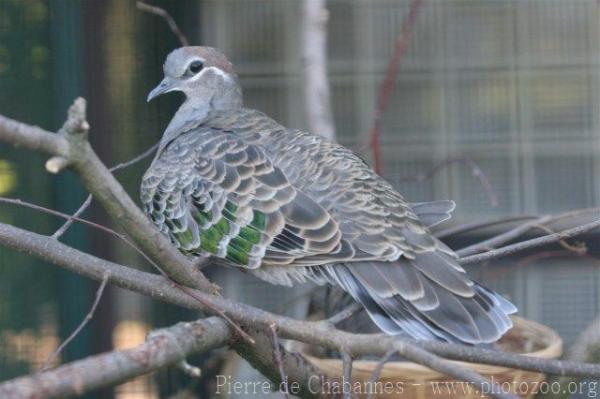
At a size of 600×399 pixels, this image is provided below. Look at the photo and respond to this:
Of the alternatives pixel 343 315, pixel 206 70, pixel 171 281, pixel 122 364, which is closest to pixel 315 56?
pixel 206 70

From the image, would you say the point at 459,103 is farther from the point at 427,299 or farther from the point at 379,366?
the point at 379,366

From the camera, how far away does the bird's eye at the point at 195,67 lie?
254 centimetres

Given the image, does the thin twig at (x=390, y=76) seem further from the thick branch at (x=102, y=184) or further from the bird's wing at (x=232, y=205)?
the thick branch at (x=102, y=184)

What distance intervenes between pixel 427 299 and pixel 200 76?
92cm

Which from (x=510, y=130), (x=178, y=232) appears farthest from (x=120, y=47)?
(x=510, y=130)

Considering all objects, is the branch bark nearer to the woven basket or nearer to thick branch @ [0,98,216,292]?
thick branch @ [0,98,216,292]

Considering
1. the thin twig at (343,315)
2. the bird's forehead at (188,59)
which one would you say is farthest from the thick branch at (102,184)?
the bird's forehead at (188,59)

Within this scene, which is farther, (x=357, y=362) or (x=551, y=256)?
(x=551, y=256)

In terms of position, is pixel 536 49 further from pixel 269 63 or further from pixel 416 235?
pixel 416 235

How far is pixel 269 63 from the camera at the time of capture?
3.18 metres

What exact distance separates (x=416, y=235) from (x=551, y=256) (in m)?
1.17

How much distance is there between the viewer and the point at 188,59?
2516 millimetres

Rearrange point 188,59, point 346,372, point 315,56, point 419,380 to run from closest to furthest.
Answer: point 346,372 < point 419,380 < point 315,56 < point 188,59

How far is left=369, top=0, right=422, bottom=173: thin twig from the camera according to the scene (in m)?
2.76
